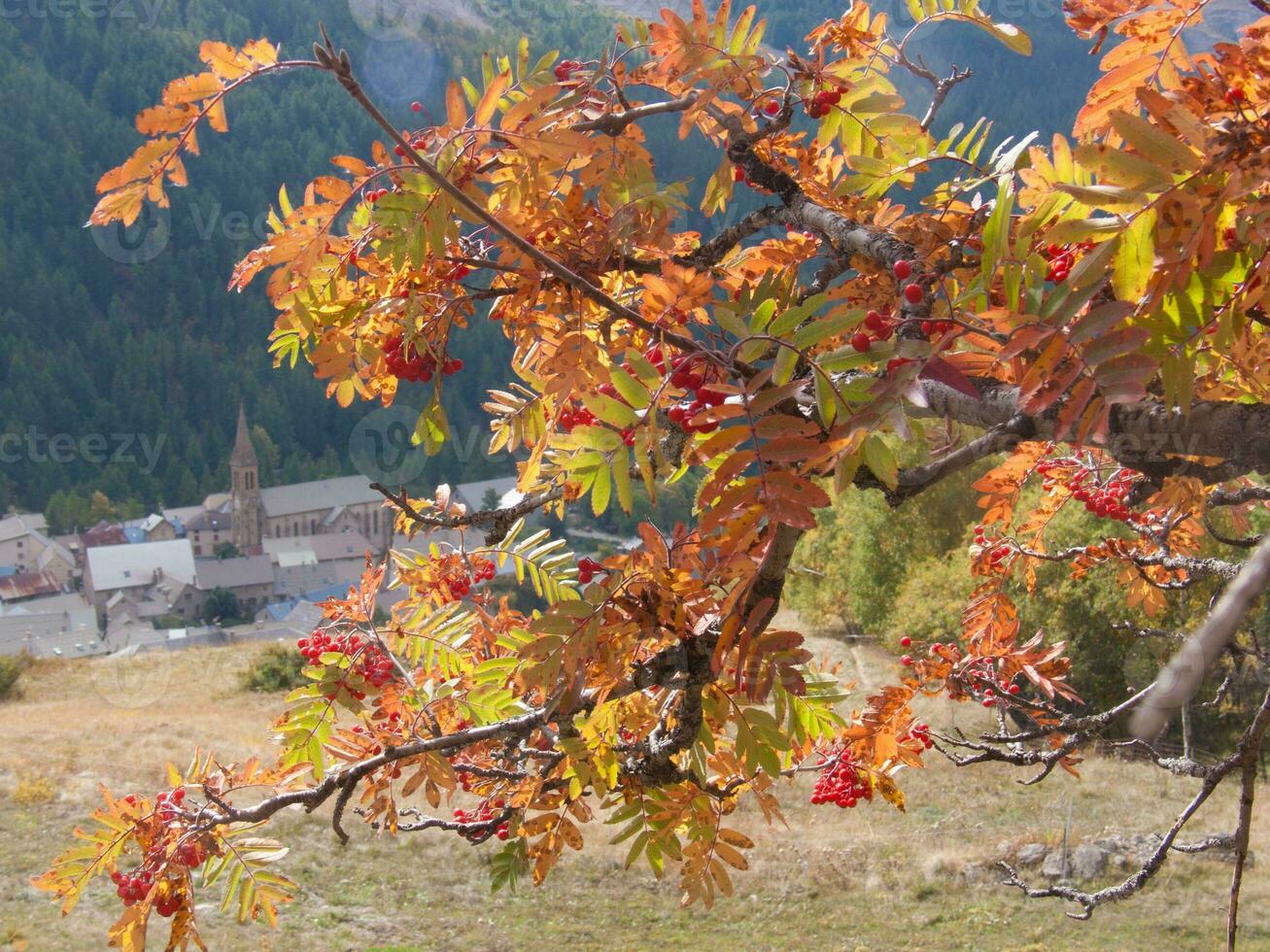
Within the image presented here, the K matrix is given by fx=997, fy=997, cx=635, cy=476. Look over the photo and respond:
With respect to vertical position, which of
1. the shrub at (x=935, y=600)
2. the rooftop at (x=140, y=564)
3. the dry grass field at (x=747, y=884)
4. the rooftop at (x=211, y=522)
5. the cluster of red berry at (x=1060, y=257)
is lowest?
the rooftop at (x=140, y=564)

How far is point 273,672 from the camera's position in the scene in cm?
2008

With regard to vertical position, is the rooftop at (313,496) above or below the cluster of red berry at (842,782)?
below

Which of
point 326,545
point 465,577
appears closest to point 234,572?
point 326,545

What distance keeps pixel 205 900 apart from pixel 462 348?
44.9 meters

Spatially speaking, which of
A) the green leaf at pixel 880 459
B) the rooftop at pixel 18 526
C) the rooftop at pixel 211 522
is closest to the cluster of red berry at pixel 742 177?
the green leaf at pixel 880 459

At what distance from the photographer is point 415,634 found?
2682 millimetres

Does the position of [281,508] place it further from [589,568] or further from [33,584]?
[589,568]

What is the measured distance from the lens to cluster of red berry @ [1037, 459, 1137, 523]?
112 inches

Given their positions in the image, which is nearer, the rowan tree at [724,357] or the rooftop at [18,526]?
the rowan tree at [724,357]

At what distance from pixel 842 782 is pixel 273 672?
19558 mm

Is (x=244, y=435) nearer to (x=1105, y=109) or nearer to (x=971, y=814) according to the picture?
(x=971, y=814)

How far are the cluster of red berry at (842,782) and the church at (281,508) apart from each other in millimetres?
47944

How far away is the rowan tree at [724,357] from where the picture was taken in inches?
39.7

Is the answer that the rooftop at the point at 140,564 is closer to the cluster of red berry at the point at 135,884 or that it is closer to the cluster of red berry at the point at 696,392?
the cluster of red berry at the point at 135,884
